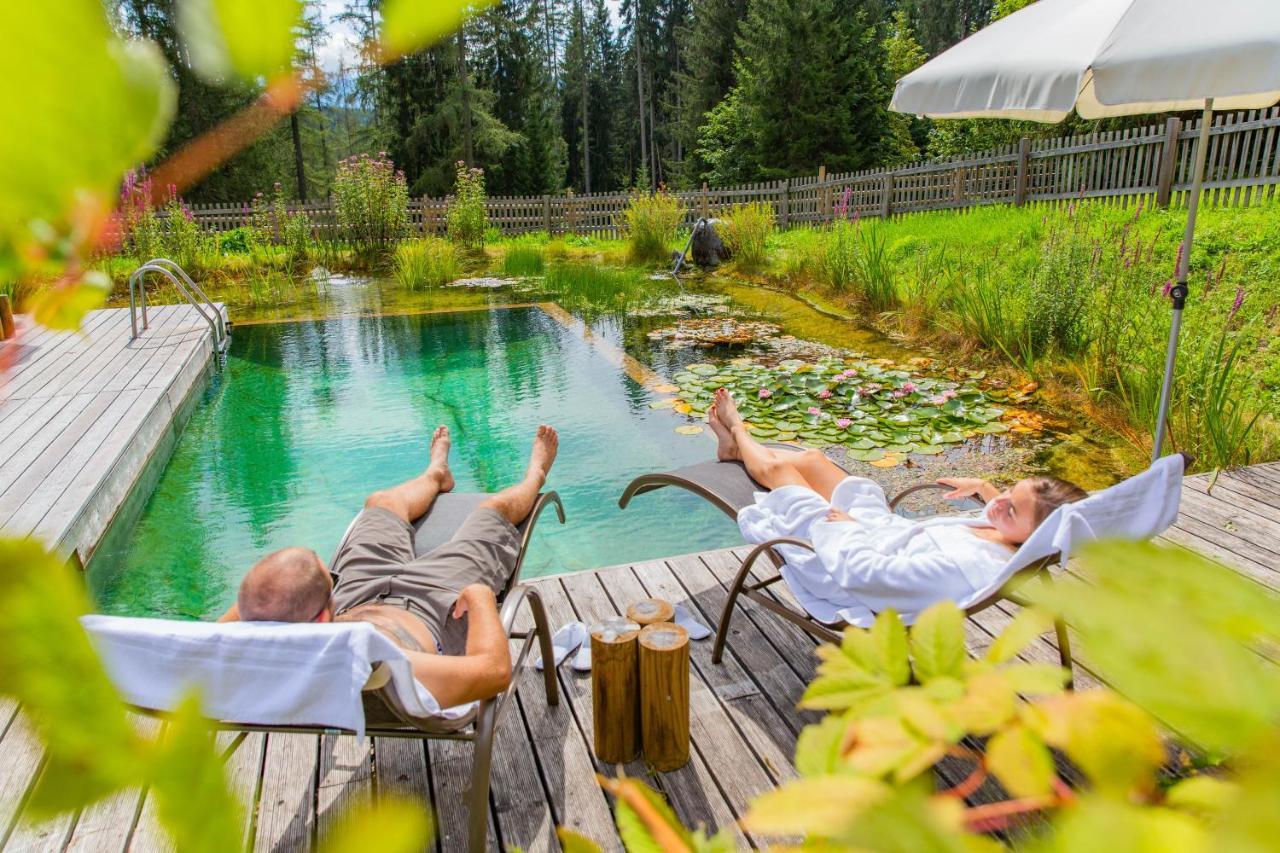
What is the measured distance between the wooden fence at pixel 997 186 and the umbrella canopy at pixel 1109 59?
538 centimetres

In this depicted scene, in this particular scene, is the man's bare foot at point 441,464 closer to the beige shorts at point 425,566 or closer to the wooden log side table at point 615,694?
the beige shorts at point 425,566

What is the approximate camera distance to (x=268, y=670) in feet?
5.10

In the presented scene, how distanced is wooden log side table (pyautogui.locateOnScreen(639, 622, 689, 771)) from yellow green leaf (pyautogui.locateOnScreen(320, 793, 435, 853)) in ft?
6.30

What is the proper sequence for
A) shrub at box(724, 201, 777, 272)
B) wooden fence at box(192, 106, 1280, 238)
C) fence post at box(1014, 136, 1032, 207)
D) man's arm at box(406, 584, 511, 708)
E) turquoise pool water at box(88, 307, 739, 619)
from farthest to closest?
fence post at box(1014, 136, 1032, 207), shrub at box(724, 201, 777, 272), wooden fence at box(192, 106, 1280, 238), turquoise pool water at box(88, 307, 739, 619), man's arm at box(406, 584, 511, 708)

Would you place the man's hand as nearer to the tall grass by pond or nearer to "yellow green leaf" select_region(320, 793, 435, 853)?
"yellow green leaf" select_region(320, 793, 435, 853)

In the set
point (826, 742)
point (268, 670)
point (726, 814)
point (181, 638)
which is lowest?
point (726, 814)

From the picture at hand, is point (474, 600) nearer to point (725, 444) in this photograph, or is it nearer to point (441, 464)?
point (441, 464)

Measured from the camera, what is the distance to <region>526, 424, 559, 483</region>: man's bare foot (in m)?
3.28

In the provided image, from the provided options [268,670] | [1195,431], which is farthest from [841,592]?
[1195,431]

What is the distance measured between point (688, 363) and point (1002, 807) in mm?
6630

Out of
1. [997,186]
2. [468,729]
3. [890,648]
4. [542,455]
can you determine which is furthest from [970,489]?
[997,186]

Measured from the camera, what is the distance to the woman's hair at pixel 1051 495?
94.9 inches

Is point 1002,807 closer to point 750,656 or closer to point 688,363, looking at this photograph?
point 750,656

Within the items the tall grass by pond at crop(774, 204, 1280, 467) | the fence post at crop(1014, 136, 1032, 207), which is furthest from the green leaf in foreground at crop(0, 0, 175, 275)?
the fence post at crop(1014, 136, 1032, 207)
